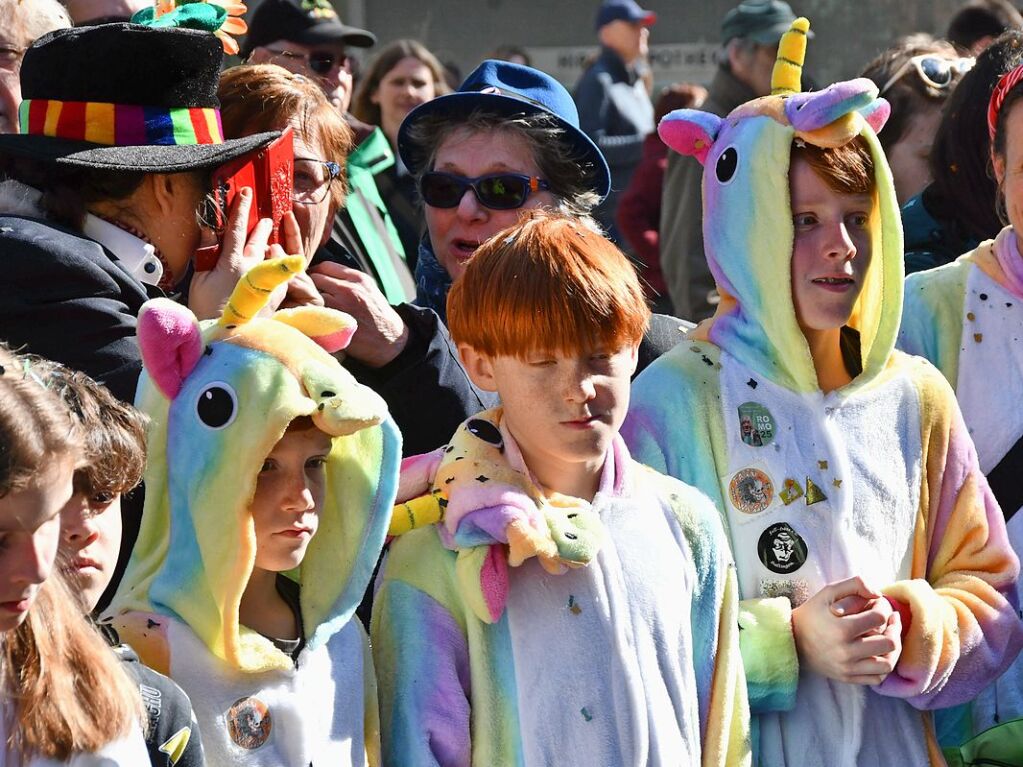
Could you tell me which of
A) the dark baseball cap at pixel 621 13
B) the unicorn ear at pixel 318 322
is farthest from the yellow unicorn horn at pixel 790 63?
the dark baseball cap at pixel 621 13

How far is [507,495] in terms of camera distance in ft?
9.91

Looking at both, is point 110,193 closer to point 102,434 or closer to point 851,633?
point 102,434

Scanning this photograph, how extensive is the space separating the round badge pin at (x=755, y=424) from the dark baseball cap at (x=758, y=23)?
3.83m

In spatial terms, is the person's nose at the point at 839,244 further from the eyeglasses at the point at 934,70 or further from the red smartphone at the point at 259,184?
the eyeglasses at the point at 934,70

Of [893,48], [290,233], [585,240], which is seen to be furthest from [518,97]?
[893,48]

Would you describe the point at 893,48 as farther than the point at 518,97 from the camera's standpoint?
Yes

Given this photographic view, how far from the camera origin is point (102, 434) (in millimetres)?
2639

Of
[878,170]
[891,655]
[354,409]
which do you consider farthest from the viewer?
[878,170]

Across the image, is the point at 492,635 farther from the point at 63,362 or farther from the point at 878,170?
the point at 878,170

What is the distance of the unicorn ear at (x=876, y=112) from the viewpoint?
3.51m

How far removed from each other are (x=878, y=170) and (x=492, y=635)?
4.18ft

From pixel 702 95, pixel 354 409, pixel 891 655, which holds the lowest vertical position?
pixel 702 95

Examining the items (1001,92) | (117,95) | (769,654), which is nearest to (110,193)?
(117,95)

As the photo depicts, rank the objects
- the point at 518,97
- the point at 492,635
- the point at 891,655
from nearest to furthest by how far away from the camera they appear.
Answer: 1. the point at 492,635
2. the point at 891,655
3. the point at 518,97
